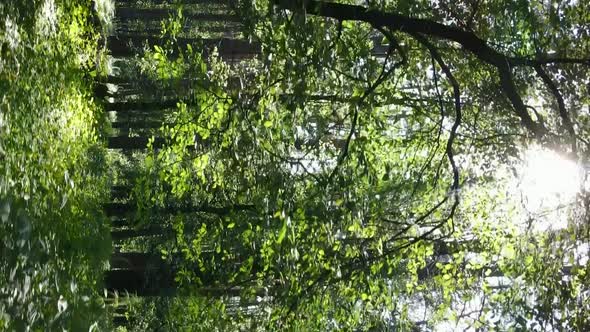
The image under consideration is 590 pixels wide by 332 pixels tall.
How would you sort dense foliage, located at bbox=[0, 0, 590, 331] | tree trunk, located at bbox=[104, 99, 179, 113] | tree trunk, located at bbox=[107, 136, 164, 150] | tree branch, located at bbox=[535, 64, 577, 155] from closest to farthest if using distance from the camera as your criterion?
dense foliage, located at bbox=[0, 0, 590, 331] → tree branch, located at bbox=[535, 64, 577, 155] → tree trunk, located at bbox=[104, 99, 179, 113] → tree trunk, located at bbox=[107, 136, 164, 150]

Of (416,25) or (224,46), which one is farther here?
(224,46)

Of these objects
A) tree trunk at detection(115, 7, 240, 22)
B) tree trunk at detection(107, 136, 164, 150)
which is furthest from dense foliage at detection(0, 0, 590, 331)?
tree trunk at detection(115, 7, 240, 22)

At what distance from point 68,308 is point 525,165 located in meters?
6.42

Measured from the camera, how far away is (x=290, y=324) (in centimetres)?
858

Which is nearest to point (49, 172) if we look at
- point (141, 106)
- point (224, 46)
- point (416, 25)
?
point (416, 25)

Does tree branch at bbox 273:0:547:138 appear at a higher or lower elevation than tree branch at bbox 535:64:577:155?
higher

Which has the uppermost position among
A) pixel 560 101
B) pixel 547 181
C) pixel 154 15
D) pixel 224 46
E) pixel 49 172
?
pixel 154 15

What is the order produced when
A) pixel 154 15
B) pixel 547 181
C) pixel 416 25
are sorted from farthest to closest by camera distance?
pixel 154 15 → pixel 547 181 → pixel 416 25

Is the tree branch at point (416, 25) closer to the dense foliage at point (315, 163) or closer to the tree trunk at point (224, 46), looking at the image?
the dense foliage at point (315, 163)

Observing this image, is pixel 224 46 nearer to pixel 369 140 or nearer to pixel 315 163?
pixel 315 163

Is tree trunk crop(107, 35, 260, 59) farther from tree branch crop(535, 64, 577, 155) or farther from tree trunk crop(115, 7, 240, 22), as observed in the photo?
tree branch crop(535, 64, 577, 155)

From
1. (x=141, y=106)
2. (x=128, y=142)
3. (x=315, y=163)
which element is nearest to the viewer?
(x=315, y=163)

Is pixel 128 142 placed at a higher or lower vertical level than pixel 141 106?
lower

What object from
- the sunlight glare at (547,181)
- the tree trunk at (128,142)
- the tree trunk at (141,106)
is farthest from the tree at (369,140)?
the tree trunk at (128,142)
